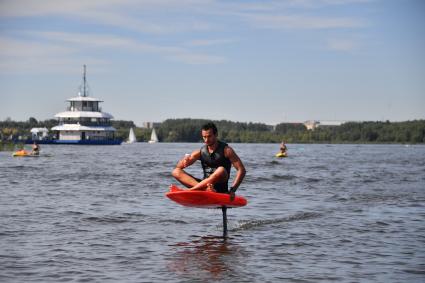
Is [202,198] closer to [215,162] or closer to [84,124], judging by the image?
[215,162]

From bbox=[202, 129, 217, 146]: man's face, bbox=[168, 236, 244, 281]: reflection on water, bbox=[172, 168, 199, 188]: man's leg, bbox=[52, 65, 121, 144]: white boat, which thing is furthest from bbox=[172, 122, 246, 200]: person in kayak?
bbox=[52, 65, 121, 144]: white boat

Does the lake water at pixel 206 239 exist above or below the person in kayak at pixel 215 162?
below

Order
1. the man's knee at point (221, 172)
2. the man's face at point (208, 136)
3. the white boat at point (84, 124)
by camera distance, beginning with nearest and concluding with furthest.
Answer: the man's face at point (208, 136) < the man's knee at point (221, 172) < the white boat at point (84, 124)

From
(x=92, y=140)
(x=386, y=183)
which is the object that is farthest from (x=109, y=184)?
(x=92, y=140)

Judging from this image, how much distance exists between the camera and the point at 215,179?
52.3 ft

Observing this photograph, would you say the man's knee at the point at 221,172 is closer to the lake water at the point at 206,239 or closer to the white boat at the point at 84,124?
the lake water at the point at 206,239

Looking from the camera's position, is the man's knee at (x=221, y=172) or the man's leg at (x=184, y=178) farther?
the man's leg at (x=184, y=178)

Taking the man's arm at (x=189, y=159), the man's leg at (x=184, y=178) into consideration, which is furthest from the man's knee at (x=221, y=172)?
the man's leg at (x=184, y=178)

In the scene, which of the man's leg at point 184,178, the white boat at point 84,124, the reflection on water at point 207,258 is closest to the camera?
the reflection on water at point 207,258

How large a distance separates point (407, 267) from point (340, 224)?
6649 millimetres

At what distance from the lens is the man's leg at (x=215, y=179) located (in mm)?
15898

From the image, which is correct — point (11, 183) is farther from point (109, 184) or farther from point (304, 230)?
point (304, 230)

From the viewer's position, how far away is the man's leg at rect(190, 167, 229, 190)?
52.2 feet

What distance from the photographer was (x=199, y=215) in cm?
2170
